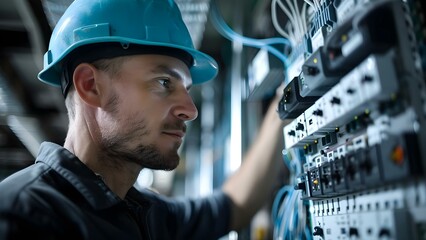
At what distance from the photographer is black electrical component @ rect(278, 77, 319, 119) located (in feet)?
2.87

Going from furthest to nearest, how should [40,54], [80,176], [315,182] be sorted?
1. [40,54]
2. [80,176]
3. [315,182]

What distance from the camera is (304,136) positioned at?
2.78 feet

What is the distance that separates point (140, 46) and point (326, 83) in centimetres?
62

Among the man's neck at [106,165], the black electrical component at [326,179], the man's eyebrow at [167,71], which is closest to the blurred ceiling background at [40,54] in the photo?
the man's eyebrow at [167,71]

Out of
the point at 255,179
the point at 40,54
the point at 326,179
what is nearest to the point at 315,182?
the point at 326,179

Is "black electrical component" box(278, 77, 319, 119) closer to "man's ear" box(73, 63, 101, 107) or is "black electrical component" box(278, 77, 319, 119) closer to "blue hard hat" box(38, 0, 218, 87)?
"blue hard hat" box(38, 0, 218, 87)

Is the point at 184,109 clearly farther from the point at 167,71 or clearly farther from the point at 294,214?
the point at 294,214

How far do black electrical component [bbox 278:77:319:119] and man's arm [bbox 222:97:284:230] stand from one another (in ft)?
1.13

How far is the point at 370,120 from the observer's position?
24.6 inches

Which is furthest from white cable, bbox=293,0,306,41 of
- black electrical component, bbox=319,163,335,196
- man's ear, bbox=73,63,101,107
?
man's ear, bbox=73,63,101,107

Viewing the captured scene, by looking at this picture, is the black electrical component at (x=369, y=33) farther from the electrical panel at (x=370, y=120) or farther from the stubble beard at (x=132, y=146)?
the stubble beard at (x=132, y=146)

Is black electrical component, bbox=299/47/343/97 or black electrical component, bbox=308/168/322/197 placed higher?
black electrical component, bbox=299/47/343/97

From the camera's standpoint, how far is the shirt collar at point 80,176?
956 mm

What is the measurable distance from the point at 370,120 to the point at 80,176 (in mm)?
802
